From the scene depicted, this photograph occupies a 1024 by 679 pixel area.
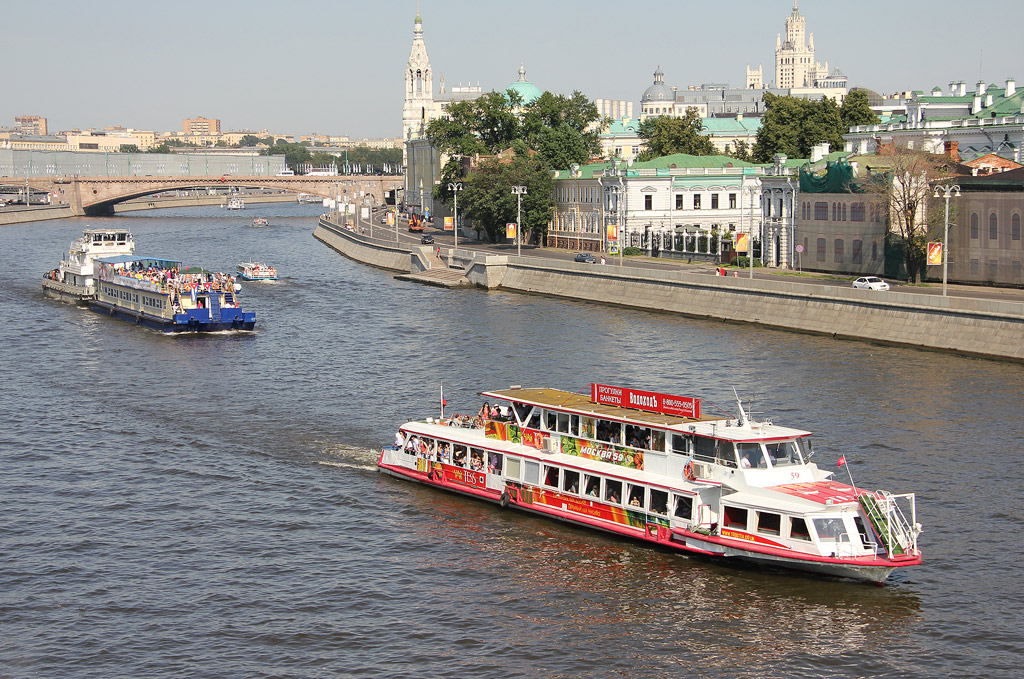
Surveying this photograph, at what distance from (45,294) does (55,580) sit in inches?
2828

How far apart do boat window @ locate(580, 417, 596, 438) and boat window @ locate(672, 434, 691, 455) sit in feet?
10.0

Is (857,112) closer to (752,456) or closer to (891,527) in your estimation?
(752,456)

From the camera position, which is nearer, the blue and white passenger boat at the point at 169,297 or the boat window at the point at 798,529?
the boat window at the point at 798,529

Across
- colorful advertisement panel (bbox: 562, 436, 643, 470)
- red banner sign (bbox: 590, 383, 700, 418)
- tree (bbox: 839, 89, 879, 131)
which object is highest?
tree (bbox: 839, 89, 879, 131)

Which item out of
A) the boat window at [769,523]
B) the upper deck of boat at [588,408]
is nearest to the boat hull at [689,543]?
the boat window at [769,523]

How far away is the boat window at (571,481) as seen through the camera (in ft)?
117

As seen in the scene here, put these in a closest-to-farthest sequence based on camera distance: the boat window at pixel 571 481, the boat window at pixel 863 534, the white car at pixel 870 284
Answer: the boat window at pixel 863 534
the boat window at pixel 571 481
the white car at pixel 870 284

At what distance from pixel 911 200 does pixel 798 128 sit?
2432 inches

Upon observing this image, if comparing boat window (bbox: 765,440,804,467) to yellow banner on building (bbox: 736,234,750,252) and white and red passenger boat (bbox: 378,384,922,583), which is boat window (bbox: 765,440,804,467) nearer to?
white and red passenger boat (bbox: 378,384,922,583)

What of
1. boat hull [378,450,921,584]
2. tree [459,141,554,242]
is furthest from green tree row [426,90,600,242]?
boat hull [378,450,921,584]

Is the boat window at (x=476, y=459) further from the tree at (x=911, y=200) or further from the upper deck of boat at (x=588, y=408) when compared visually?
the tree at (x=911, y=200)

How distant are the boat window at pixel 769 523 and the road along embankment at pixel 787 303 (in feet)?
103

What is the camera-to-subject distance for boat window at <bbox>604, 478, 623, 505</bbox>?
34.6 meters

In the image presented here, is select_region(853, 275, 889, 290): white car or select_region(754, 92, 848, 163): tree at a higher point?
select_region(754, 92, 848, 163): tree
